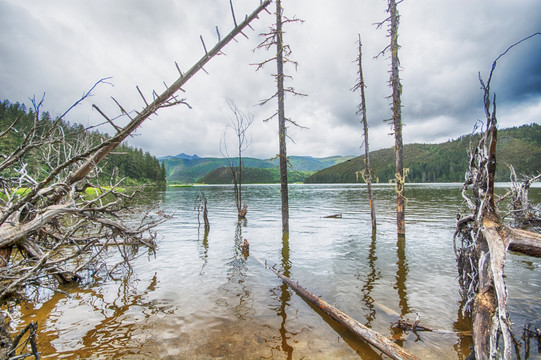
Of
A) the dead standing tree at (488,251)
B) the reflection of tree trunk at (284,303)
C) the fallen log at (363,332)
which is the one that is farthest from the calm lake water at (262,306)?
the dead standing tree at (488,251)

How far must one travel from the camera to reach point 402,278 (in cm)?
884

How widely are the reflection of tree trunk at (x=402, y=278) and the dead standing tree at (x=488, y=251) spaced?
1493 mm

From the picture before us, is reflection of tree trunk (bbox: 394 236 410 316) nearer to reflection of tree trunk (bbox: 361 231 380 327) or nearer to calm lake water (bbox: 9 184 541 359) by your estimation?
calm lake water (bbox: 9 184 541 359)

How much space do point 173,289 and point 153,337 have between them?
2.74m

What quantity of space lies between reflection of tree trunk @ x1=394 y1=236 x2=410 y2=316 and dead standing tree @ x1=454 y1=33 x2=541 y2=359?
58.8 inches

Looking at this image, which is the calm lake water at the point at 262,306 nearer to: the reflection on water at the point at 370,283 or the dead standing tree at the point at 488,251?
the reflection on water at the point at 370,283

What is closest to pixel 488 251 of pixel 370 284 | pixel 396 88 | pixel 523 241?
pixel 523 241

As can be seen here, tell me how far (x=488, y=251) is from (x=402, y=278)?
→ 5.00m

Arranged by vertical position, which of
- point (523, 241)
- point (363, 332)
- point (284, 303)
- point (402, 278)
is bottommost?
point (402, 278)

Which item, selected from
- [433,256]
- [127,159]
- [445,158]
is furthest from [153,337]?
[445,158]

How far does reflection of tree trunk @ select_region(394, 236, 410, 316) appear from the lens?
674cm

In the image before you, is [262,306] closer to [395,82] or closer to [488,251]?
[488,251]

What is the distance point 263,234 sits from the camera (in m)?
17.2

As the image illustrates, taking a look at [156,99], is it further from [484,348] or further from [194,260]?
[194,260]
